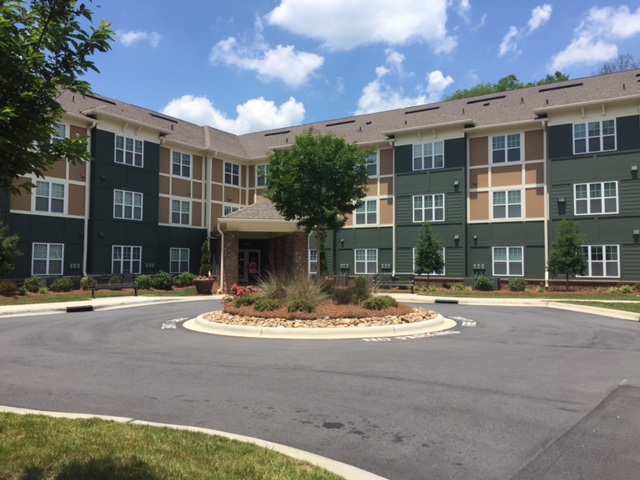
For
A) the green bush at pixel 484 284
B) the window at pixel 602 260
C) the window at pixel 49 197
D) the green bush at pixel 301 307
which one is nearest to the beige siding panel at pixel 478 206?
the green bush at pixel 484 284

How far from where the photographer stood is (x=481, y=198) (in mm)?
33125

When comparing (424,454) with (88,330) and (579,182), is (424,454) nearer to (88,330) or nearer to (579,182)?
(88,330)

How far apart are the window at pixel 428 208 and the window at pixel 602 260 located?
905cm

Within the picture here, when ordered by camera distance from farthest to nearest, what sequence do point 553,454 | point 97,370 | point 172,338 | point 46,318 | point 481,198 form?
point 481,198 < point 46,318 < point 172,338 < point 97,370 < point 553,454

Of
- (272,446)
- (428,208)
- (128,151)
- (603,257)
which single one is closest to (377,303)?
(272,446)

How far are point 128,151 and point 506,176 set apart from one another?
24.7 metres

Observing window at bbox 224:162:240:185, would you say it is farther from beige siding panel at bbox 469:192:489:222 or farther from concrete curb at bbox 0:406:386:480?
concrete curb at bbox 0:406:386:480

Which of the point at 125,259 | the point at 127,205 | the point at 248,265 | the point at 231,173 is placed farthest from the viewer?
the point at 231,173

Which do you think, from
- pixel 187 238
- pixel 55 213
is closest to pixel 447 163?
pixel 187 238

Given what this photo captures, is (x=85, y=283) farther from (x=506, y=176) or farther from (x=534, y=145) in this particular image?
(x=534, y=145)

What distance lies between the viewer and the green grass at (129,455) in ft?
13.0

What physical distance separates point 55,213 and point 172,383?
2542 centimetres

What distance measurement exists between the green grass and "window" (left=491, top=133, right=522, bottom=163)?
103ft

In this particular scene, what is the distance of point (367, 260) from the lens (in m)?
36.8
